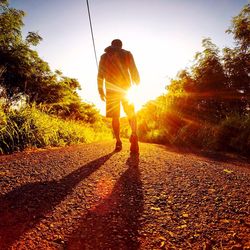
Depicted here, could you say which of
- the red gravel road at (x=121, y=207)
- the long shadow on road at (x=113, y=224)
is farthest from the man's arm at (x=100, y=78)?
the long shadow on road at (x=113, y=224)

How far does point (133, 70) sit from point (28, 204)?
11.7 ft

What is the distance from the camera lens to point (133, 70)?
497 cm

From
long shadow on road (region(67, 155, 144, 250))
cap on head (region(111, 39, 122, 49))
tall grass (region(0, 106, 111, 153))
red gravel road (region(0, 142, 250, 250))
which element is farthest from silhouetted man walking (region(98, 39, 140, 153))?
long shadow on road (region(67, 155, 144, 250))

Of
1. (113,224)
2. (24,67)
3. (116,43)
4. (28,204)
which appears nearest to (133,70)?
(116,43)

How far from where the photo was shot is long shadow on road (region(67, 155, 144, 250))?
1489mm

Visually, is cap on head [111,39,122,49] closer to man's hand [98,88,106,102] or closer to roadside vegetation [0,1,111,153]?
man's hand [98,88,106,102]

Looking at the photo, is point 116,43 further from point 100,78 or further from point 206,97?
point 206,97

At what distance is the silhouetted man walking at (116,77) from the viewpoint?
4855 millimetres

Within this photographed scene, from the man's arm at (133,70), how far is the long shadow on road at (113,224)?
293 cm

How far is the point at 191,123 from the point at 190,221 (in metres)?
6.41

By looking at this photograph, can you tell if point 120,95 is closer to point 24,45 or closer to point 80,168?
point 80,168

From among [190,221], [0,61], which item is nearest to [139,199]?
[190,221]

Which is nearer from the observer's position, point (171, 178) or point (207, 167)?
point (171, 178)

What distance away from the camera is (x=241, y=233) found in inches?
63.2
